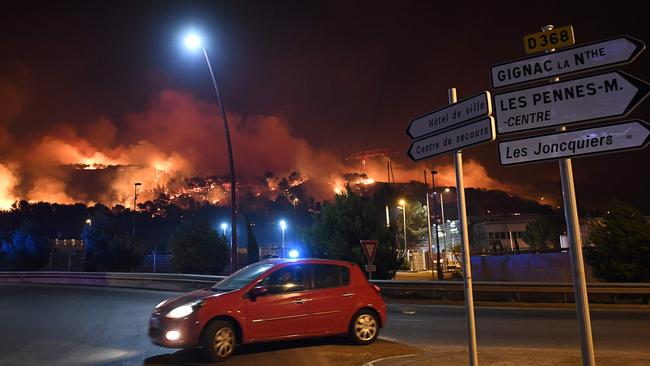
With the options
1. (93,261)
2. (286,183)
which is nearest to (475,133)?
(93,261)

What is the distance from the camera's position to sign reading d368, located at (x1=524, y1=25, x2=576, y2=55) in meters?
4.62

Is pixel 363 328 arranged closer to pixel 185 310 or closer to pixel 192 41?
pixel 185 310

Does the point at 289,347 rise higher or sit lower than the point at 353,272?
lower

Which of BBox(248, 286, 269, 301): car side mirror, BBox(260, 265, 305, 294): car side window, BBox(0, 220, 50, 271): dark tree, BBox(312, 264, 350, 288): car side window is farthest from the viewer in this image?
BBox(0, 220, 50, 271): dark tree

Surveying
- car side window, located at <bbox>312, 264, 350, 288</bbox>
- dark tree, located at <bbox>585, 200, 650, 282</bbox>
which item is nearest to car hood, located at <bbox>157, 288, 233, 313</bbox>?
car side window, located at <bbox>312, 264, 350, 288</bbox>

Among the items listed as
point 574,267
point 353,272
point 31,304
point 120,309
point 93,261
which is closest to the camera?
point 574,267

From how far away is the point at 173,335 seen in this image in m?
7.71

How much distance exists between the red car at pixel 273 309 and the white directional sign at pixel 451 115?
400cm

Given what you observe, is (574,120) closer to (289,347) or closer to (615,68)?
(615,68)

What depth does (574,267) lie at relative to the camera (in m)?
4.32

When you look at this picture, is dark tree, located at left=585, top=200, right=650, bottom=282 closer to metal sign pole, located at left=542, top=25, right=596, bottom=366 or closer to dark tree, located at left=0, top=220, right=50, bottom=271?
metal sign pole, located at left=542, top=25, right=596, bottom=366

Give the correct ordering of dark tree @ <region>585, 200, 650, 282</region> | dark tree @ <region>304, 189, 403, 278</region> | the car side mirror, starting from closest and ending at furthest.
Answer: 1. the car side mirror
2. dark tree @ <region>585, 200, 650, 282</region>
3. dark tree @ <region>304, 189, 403, 278</region>

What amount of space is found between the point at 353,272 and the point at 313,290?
1036 mm

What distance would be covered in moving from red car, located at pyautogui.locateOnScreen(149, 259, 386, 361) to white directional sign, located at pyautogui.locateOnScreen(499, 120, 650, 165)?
4.99 m
